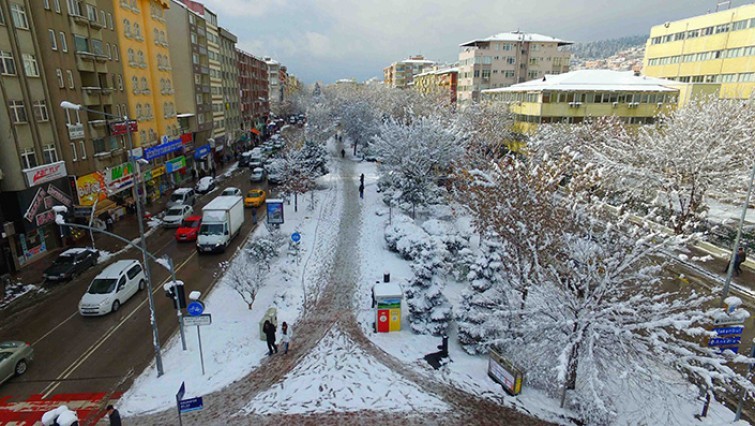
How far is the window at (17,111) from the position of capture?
22516 mm

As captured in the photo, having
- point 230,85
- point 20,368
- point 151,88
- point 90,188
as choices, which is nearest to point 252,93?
point 230,85

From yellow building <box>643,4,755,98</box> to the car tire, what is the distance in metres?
59.8

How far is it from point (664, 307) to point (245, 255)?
17.3m

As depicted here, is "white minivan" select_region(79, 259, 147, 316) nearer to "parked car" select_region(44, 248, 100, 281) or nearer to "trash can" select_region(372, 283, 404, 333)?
"parked car" select_region(44, 248, 100, 281)

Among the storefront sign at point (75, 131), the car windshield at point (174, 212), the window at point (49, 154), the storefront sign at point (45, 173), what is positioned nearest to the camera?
the storefront sign at point (45, 173)

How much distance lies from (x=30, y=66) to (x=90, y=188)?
26.9 ft

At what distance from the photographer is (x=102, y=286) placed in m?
19.3

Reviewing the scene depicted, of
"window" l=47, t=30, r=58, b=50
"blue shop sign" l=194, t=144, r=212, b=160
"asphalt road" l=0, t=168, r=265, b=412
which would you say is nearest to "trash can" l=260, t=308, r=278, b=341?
"asphalt road" l=0, t=168, r=265, b=412

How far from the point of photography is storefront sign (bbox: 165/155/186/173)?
136 feet

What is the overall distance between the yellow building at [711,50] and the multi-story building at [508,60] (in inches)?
649

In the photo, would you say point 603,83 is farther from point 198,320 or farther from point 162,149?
point 198,320

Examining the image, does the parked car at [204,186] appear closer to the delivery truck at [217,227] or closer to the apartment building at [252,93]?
the delivery truck at [217,227]

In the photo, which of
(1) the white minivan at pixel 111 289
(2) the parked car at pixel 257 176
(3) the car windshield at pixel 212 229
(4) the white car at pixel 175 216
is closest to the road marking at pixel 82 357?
(1) the white minivan at pixel 111 289

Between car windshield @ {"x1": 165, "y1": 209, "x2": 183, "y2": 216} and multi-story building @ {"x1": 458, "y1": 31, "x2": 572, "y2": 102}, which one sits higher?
multi-story building @ {"x1": 458, "y1": 31, "x2": 572, "y2": 102}
